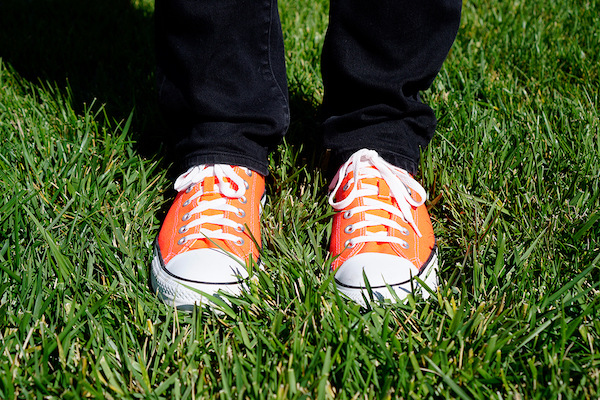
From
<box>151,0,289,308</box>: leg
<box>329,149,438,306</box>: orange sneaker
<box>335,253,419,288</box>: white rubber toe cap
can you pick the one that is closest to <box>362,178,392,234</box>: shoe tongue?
<box>329,149,438,306</box>: orange sneaker

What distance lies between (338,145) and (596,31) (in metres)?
1.69

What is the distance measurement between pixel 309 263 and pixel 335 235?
14cm

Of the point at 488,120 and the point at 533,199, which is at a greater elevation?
the point at 488,120

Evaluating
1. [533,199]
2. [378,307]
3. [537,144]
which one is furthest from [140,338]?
[537,144]

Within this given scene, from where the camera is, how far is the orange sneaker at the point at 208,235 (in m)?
1.06

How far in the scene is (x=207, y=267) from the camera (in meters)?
1.06

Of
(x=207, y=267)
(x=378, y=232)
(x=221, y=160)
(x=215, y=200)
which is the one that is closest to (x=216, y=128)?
(x=221, y=160)

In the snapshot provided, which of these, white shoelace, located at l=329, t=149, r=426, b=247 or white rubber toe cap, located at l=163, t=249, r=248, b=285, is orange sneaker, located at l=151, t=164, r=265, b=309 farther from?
white shoelace, located at l=329, t=149, r=426, b=247

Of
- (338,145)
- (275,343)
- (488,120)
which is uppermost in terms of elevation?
(488,120)

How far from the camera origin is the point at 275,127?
1.29m

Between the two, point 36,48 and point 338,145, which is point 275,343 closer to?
point 338,145

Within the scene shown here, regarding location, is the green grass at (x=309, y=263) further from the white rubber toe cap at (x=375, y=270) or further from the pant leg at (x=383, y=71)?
the pant leg at (x=383, y=71)

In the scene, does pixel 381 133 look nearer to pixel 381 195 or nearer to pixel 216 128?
pixel 381 195

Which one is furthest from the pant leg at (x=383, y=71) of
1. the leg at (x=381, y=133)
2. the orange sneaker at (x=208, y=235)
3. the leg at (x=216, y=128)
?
the orange sneaker at (x=208, y=235)
